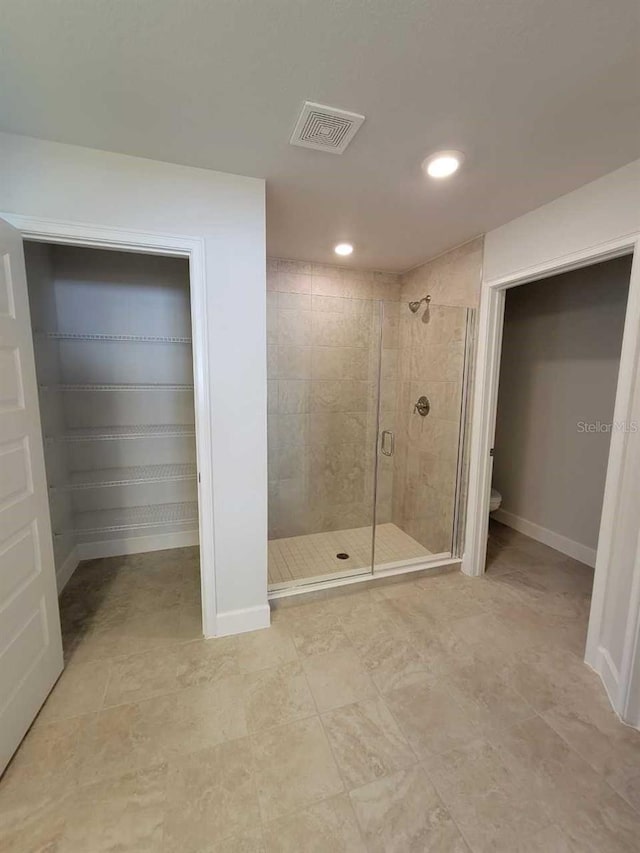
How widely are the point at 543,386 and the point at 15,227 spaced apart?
12.6 feet

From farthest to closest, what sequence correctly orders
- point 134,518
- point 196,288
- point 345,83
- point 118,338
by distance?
point 134,518 < point 118,338 < point 196,288 < point 345,83

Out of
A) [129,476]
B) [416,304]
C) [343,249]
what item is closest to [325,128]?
[343,249]

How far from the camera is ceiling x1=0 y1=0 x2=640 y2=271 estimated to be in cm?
99

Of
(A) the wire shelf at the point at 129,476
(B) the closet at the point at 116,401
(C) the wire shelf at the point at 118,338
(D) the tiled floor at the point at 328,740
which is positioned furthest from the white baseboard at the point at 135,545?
(C) the wire shelf at the point at 118,338

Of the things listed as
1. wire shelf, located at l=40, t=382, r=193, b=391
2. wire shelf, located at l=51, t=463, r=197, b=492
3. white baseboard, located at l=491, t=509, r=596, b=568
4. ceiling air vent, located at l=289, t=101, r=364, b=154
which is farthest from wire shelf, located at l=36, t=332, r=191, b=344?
white baseboard, located at l=491, t=509, r=596, b=568

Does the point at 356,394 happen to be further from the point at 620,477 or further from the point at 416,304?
the point at 620,477

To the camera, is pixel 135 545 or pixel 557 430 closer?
pixel 135 545

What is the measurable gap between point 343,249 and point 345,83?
158 cm

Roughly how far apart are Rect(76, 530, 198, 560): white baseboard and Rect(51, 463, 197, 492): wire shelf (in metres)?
0.47

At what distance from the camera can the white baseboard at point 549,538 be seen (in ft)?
9.42

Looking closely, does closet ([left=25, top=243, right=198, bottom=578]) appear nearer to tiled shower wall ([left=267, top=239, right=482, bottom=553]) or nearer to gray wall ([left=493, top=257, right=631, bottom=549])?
tiled shower wall ([left=267, top=239, right=482, bottom=553])

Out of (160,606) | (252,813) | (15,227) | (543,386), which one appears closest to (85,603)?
(160,606)

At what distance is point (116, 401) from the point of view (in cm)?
277

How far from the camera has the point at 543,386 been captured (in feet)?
10.6
